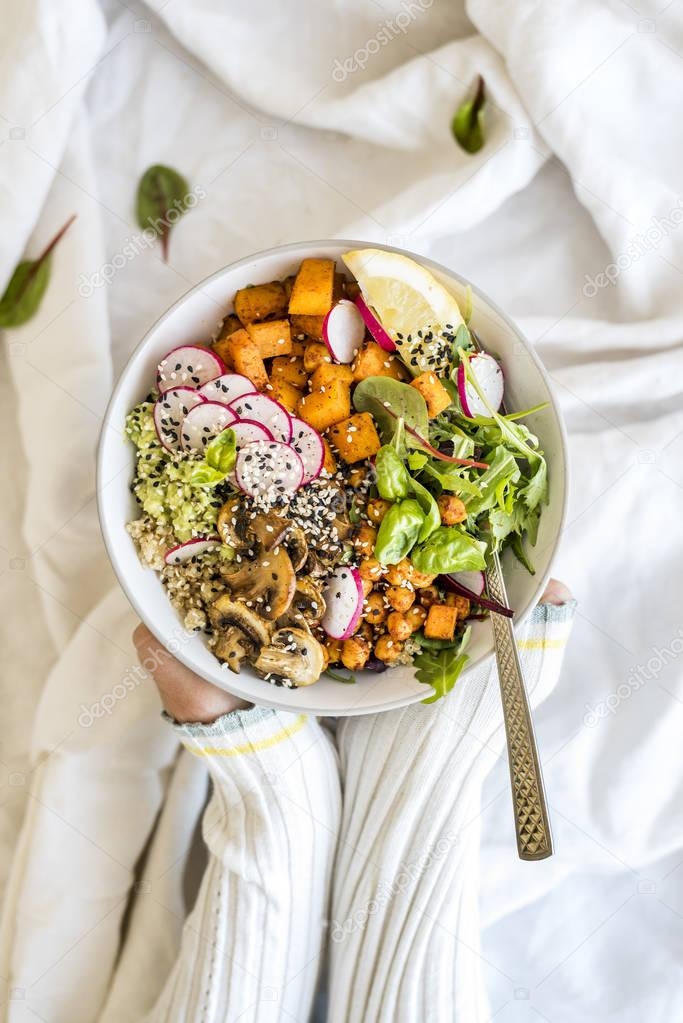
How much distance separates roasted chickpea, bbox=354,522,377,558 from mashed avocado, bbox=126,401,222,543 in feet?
0.85

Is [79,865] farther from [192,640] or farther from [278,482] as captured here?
[278,482]

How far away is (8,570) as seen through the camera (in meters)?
2.04

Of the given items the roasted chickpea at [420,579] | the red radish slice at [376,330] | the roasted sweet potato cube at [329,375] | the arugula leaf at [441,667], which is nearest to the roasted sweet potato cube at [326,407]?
the roasted sweet potato cube at [329,375]

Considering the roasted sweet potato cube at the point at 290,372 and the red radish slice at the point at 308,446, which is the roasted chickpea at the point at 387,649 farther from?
the roasted sweet potato cube at the point at 290,372

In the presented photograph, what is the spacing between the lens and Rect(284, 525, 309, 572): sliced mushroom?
144cm

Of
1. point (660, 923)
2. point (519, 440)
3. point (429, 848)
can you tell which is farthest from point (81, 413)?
point (660, 923)

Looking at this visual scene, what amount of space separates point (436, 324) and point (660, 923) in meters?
1.54

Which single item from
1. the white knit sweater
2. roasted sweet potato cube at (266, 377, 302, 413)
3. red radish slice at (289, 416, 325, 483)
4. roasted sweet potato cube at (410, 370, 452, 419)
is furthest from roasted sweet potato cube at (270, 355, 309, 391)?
the white knit sweater

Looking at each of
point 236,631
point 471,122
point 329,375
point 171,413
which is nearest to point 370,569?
point 236,631

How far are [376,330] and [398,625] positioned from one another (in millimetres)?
547

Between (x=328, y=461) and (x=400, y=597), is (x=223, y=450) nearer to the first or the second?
(x=328, y=461)

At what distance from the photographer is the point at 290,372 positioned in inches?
61.4

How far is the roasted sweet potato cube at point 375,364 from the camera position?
1.52 m

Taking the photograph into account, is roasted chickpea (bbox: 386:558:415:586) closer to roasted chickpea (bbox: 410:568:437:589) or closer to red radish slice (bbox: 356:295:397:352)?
roasted chickpea (bbox: 410:568:437:589)
